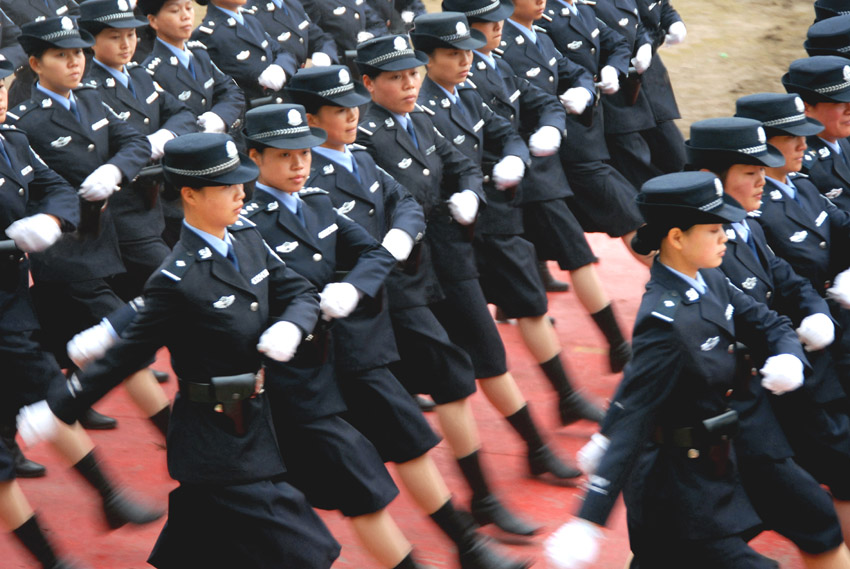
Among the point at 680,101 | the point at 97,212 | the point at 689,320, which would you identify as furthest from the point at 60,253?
the point at 680,101

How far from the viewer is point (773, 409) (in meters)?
4.56

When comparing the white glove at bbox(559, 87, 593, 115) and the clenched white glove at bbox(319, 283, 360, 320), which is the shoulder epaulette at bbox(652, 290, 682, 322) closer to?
the clenched white glove at bbox(319, 283, 360, 320)

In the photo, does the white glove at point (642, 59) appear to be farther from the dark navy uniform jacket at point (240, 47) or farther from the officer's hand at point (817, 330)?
the officer's hand at point (817, 330)

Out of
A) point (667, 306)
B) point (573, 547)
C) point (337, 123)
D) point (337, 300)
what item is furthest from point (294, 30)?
point (573, 547)

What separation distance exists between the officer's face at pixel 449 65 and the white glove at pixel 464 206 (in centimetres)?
66

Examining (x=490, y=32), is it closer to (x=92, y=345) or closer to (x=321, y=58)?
(x=321, y=58)

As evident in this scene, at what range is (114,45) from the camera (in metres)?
6.27

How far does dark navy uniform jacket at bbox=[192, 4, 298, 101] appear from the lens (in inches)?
305

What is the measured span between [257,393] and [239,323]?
228mm

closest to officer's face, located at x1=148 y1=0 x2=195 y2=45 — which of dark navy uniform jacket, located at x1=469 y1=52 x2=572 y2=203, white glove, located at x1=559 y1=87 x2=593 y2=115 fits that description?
dark navy uniform jacket, located at x1=469 y1=52 x2=572 y2=203

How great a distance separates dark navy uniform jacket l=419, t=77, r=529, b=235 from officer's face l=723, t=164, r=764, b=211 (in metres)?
1.36

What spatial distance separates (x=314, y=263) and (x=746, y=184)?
1520 millimetres

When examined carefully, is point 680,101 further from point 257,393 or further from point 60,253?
point 257,393

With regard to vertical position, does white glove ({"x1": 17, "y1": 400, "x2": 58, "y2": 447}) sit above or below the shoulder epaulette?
below
